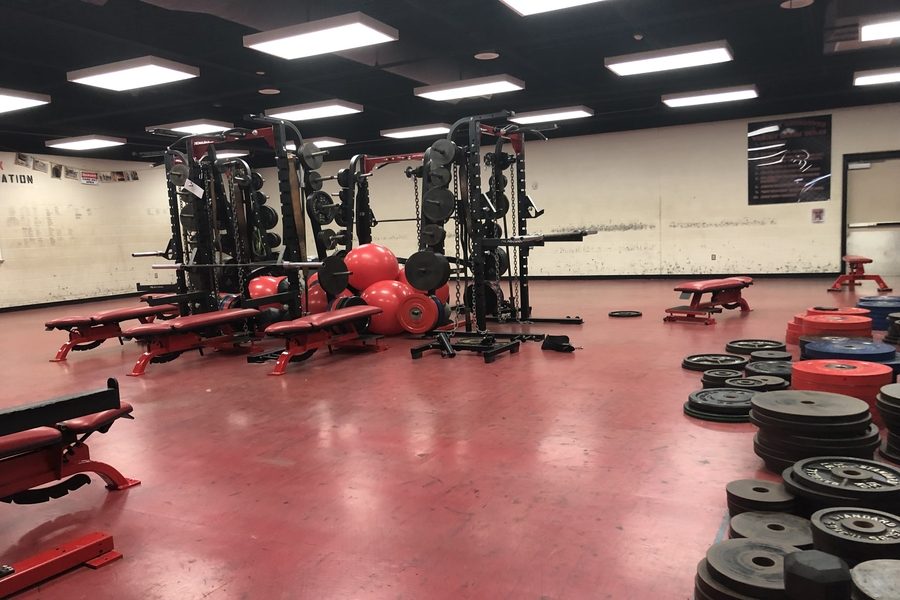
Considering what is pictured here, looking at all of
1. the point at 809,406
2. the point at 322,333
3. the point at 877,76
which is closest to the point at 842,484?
the point at 809,406

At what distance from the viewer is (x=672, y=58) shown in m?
6.39

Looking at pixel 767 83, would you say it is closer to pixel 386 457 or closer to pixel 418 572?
pixel 386 457

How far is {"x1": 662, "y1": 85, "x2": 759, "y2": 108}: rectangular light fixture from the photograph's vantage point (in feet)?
27.2

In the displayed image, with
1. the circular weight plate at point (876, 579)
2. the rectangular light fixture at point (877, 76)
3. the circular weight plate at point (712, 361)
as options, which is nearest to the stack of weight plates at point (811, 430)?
the circular weight plate at point (876, 579)

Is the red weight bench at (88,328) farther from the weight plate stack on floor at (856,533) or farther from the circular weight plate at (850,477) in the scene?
the weight plate stack on floor at (856,533)

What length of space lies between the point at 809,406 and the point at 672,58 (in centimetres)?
485

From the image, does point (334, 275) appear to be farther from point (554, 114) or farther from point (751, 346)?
point (554, 114)

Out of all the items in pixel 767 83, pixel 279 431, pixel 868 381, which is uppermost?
pixel 767 83

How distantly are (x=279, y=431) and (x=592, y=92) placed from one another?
6869 mm

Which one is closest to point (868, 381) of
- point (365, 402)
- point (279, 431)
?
point (365, 402)

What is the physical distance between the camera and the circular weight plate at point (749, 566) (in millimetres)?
1544

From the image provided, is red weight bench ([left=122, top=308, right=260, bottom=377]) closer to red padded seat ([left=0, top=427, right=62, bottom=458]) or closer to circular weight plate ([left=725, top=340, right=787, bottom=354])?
red padded seat ([left=0, top=427, right=62, bottom=458])

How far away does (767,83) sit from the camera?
27.8 ft

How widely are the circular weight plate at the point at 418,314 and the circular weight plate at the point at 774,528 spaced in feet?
15.0
